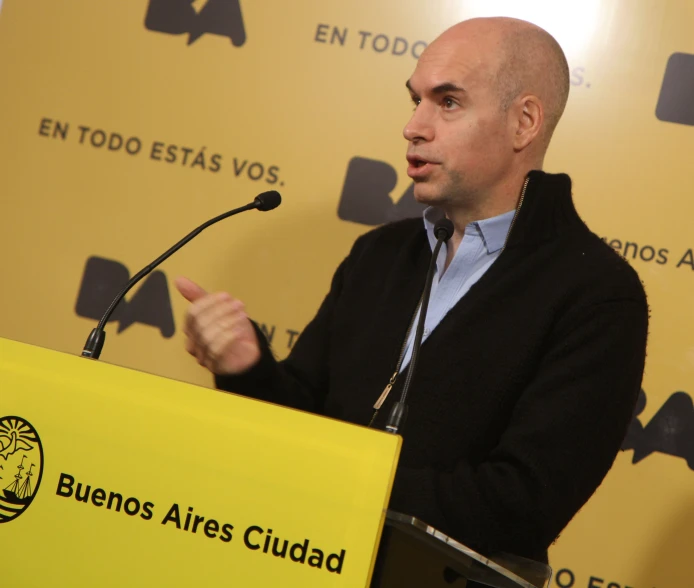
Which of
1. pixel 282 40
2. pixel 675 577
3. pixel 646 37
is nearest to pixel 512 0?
pixel 646 37

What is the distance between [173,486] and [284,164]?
151 centimetres

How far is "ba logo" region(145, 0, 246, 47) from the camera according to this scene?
8.57 feet

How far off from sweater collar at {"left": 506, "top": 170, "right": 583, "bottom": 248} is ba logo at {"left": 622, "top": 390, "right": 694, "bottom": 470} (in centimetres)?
67

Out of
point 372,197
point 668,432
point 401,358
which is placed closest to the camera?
point 401,358

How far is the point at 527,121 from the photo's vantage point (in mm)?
1947

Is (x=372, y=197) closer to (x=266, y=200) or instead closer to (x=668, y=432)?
(x=266, y=200)

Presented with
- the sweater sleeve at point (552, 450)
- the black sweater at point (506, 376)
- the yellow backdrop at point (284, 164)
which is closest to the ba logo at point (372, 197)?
the yellow backdrop at point (284, 164)

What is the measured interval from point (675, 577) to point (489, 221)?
1040 mm

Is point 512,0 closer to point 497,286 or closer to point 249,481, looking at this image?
point 497,286

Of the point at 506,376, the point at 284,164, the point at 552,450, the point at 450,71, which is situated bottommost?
the point at 552,450

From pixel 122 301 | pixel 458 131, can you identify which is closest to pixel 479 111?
pixel 458 131

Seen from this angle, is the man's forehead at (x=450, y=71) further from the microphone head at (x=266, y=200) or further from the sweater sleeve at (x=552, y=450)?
the sweater sleeve at (x=552, y=450)

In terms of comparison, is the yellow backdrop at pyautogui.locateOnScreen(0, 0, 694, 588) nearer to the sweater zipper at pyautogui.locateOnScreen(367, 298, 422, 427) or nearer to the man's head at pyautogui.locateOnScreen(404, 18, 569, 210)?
the man's head at pyautogui.locateOnScreen(404, 18, 569, 210)

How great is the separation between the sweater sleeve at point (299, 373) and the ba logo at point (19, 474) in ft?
1.82
